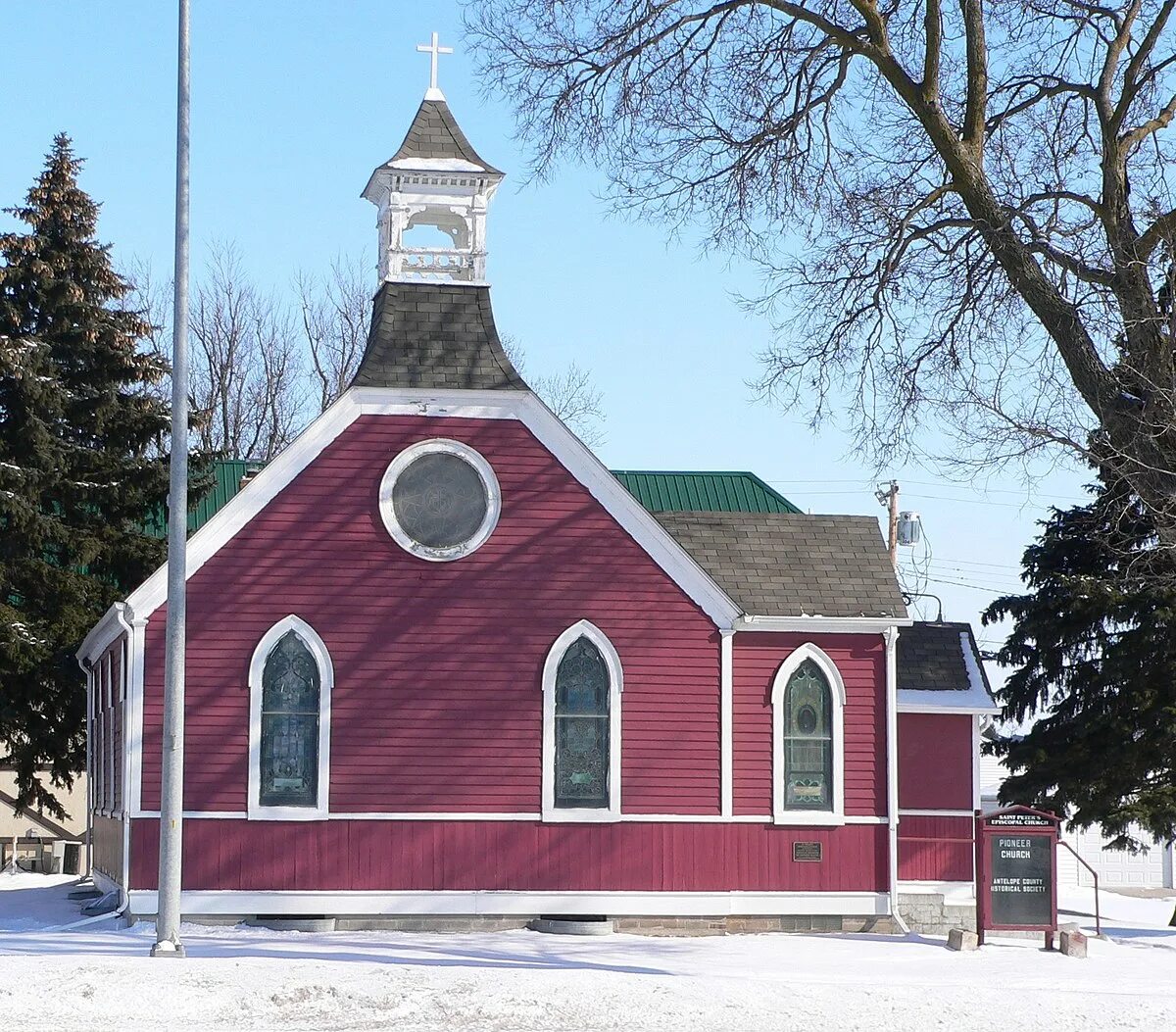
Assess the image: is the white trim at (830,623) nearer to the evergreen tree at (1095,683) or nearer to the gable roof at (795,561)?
the gable roof at (795,561)

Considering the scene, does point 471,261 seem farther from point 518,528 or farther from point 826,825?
point 826,825

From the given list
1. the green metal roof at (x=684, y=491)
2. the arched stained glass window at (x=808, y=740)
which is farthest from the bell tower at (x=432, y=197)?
the green metal roof at (x=684, y=491)

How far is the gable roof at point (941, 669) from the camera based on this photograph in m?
23.0

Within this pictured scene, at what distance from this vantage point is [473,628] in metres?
21.0

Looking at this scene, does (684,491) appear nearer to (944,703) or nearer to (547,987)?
(944,703)

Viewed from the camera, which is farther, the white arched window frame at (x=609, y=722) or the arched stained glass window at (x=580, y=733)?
the arched stained glass window at (x=580, y=733)

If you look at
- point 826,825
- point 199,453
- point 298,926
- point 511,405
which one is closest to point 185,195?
point 511,405

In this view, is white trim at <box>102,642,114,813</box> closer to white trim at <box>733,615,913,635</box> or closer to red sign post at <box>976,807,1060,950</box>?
white trim at <box>733,615,913,635</box>

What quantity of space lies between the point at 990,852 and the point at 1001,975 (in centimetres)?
291

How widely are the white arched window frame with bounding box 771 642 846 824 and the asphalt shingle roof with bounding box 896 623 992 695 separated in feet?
6.10

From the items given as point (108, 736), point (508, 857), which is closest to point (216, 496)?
point (108, 736)

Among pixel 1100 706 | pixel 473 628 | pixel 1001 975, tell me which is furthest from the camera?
pixel 1100 706

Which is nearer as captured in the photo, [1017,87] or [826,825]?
[1017,87]

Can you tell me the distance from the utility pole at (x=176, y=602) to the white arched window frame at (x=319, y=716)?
336 cm
